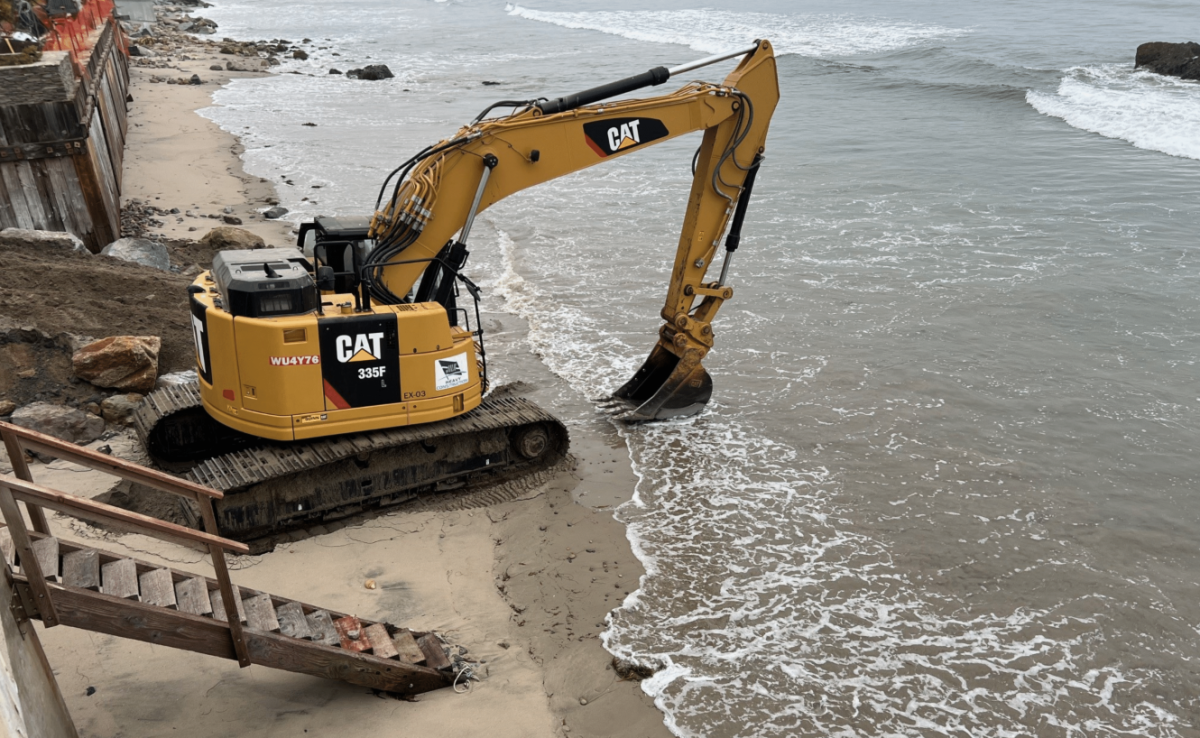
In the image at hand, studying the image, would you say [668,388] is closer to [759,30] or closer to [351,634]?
[351,634]

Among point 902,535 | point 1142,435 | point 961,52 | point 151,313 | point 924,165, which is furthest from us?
point 961,52

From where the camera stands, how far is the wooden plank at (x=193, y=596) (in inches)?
212

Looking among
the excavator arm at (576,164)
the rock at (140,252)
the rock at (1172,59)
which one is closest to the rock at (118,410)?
Result: the excavator arm at (576,164)

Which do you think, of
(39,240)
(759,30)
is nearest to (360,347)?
(39,240)

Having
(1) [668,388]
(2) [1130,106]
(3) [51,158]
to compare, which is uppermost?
(3) [51,158]

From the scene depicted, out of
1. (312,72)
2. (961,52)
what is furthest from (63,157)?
(961,52)

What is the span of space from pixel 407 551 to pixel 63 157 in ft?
28.8

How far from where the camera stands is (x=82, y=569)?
509cm

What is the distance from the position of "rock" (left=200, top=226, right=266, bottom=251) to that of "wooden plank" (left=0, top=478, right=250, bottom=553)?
33.0ft

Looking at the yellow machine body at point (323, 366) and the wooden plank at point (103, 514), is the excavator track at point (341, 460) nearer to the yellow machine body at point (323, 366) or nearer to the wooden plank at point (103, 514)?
the yellow machine body at point (323, 366)

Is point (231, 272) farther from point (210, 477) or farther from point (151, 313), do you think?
point (151, 313)

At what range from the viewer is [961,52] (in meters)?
39.7

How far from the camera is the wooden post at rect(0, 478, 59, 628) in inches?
168

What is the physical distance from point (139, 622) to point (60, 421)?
15.0 feet
